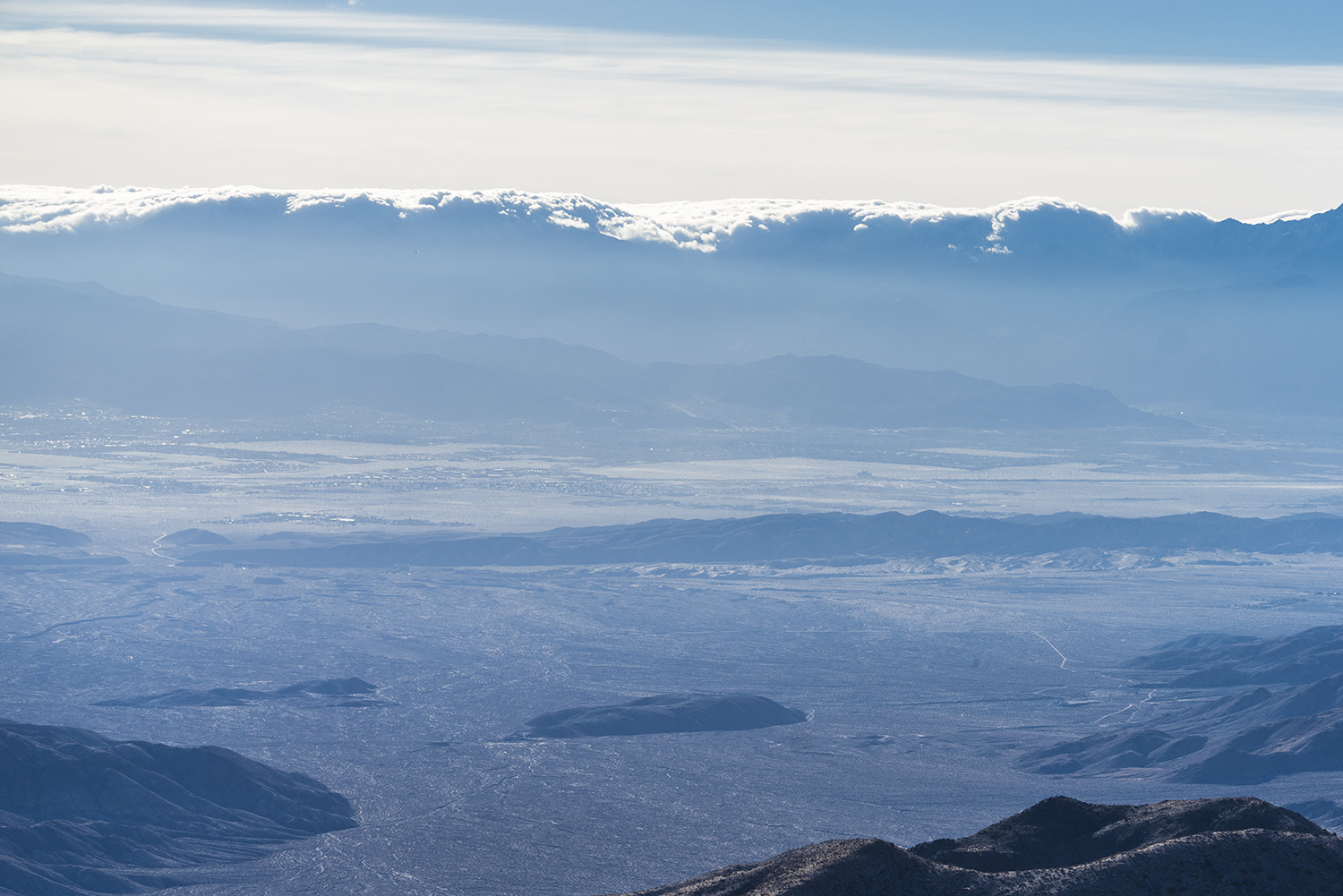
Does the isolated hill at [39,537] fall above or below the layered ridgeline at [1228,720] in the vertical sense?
below

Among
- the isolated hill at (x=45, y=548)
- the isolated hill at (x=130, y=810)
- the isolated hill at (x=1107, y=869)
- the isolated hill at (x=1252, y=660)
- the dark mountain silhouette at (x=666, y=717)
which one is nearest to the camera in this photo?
the isolated hill at (x=1107, y=869)

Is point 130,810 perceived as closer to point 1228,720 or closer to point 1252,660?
point 1228,720

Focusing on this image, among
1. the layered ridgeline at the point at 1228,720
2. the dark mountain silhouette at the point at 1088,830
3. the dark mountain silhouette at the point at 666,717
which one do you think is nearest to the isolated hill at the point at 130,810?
the dark mountain silhouette at the point at 666,717

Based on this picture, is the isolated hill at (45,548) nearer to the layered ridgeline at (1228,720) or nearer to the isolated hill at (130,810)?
the isolated hill at (130,810)

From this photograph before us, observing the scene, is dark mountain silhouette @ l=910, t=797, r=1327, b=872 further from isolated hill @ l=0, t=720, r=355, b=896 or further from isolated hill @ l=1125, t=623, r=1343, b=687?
isolated hill @ l=1125, t=623, r=1343, b=687

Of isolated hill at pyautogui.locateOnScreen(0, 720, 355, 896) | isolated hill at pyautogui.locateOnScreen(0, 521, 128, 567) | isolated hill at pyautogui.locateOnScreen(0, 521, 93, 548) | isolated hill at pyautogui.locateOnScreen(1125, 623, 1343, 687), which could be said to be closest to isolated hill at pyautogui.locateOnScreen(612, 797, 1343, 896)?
isolated hill at pyautogui.locateOnScreen(0, 720, 355, 896)

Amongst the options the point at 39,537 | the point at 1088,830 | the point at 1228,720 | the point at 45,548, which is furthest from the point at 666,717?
the point at 39,537

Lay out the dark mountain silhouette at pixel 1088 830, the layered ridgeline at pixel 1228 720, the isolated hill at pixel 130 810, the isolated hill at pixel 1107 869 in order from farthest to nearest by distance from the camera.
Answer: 1. the layered ridgeline at pixel 1228 720
2. the isolated hill at pixel 130 810
3. the dark mountain silhouette at pixel 1088 830
4. the isolated hill at pixel 1107 869
